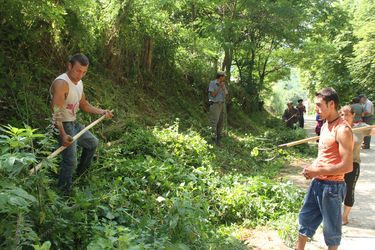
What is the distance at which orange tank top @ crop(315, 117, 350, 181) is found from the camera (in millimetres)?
2977

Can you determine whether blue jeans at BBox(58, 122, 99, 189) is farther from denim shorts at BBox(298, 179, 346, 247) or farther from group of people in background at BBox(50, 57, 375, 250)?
denim shorts at BBox(298, 179, 346, 247)

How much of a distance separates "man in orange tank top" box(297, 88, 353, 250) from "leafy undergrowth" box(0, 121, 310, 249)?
1.03 m

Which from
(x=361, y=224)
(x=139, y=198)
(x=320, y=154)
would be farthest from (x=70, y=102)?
(x=361, y=224)

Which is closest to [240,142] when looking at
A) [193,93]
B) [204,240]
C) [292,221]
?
[193,93]

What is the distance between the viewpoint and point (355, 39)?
22.1m

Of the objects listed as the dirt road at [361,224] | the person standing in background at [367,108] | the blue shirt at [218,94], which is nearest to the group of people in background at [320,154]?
the dirt road at [361,224]

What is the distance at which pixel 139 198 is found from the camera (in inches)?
147

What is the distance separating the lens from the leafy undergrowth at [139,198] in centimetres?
225

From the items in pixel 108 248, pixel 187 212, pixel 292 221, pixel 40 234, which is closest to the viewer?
pixel 108 248

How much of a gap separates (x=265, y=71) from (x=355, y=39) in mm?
8088

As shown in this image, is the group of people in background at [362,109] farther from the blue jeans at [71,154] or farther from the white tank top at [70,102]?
the white tank top at [70,102]

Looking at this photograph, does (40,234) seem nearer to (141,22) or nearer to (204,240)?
(204,240)

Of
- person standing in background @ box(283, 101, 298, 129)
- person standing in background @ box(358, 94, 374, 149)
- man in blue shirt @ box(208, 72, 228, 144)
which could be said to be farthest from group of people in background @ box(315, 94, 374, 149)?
man in blue shirt @ box(208, 72, 228, 144)

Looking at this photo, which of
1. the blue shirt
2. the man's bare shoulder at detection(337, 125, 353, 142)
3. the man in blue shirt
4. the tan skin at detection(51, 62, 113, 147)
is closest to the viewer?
the man's bare shoulder at detection(337, 125, 353, 142)
